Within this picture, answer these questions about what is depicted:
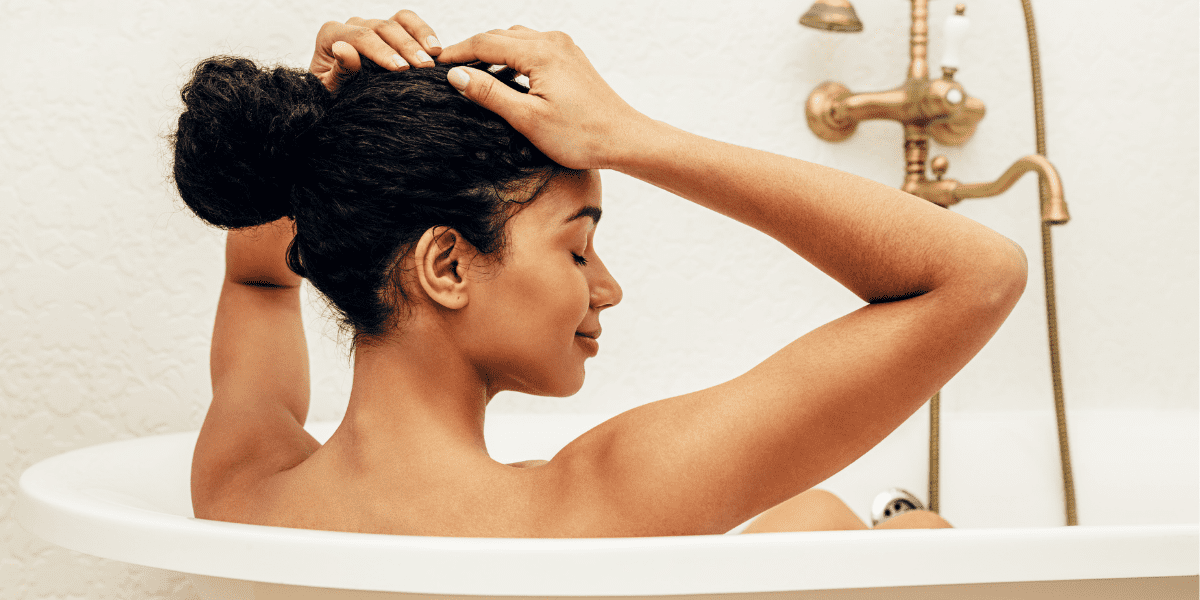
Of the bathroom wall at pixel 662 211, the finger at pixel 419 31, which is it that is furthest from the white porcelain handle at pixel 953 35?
the finger at pixel 419 31

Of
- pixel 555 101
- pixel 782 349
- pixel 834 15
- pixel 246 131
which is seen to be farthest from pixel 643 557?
pixel 834 15

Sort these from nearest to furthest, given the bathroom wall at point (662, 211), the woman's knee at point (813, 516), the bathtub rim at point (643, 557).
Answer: the bathtub rim at point (643, 557)
the woman's knee at point (813, 516)
the bathroom wall at point (662, 211)

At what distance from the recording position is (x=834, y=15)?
128 centimetres

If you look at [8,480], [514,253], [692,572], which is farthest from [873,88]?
[8,480]

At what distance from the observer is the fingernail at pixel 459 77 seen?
584mm

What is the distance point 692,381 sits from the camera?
1.41m

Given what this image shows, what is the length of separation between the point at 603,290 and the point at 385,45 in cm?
25

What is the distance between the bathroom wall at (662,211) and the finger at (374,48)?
23.8 inches

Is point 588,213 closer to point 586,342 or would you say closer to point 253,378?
point 586,342

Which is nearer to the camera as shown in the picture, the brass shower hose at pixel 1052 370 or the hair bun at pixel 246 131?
the hair bun at pixel 246 131

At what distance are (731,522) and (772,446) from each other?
0.06m

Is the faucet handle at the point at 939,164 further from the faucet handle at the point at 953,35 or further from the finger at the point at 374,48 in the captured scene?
the finger at the point at 374,48

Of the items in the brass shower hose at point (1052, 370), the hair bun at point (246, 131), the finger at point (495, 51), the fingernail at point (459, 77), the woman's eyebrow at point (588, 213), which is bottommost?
the brass shower hose at point (1052, 370)

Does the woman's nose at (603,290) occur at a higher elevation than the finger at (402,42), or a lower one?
lower
